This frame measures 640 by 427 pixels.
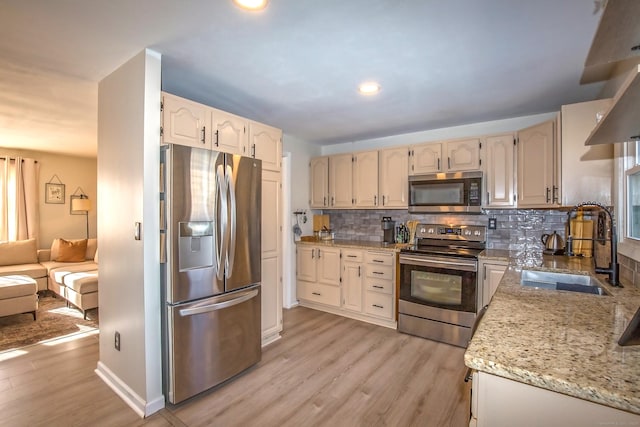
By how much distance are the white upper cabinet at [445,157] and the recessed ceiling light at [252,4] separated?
2583mm

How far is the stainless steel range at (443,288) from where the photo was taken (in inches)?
118

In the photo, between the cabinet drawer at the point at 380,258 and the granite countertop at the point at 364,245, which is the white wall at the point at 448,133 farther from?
the cabinet drawer at the point at 380,258

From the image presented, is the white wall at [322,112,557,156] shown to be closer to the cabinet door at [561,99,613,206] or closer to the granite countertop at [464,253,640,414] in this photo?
the cabinet door at [561,99,613,206]

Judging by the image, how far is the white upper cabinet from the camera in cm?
331

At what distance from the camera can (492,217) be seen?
3.46m

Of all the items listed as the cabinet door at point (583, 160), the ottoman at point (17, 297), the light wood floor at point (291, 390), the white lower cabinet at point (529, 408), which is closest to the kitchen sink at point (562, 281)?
the cabinet door at point (583, 160)

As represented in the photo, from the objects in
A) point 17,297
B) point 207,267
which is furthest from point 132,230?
point 17,297

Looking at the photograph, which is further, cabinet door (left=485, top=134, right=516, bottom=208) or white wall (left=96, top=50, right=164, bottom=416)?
cabinet door (left=485, top=134, right=516, bottom=208)

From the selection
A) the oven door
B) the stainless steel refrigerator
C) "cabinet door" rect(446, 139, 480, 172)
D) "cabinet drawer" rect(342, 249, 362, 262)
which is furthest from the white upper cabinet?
the stainless steel refrigerator

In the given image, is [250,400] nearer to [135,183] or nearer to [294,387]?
[294,387]

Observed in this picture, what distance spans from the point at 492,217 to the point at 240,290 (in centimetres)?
285

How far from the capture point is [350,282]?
12.6ft

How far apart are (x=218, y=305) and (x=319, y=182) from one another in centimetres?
263

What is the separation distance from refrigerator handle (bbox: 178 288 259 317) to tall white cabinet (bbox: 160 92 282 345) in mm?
491
